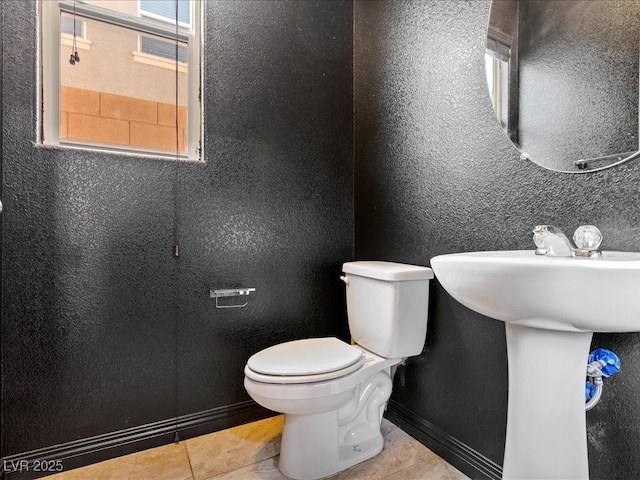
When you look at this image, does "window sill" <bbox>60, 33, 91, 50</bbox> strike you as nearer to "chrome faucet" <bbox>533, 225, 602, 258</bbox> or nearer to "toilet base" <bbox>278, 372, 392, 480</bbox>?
"toilet base" <bbox>278, 372, 392, 480</bbox>

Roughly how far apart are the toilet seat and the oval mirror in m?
0.95

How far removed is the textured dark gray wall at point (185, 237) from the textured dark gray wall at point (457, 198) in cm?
26

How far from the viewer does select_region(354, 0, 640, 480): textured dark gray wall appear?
3.33 feet

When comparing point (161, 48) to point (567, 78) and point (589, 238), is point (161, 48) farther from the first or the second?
point (589, 238)

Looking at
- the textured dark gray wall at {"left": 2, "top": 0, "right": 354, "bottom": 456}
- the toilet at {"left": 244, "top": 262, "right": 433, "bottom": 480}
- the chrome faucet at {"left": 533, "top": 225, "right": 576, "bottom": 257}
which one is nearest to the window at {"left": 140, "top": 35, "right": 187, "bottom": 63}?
the textured dark gray wall at {"left": 2, "top": 0, "right": 354, "bottom": 456}

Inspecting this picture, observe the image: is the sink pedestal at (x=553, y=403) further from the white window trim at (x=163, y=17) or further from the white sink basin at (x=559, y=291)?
the white window trim at (x=163, y=17)

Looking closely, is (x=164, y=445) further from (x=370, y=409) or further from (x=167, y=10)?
(x=167, y=10)

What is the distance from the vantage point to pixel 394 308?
146cm

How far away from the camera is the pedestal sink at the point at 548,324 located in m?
0.70

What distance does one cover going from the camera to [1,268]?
1.34 m

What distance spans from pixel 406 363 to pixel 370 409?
0.92 feet

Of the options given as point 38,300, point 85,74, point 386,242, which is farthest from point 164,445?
point 85,74

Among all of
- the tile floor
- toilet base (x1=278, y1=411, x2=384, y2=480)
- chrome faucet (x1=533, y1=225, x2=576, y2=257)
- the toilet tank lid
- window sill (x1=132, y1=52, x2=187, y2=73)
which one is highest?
window sill (x1=132, y1=52, x2=187, y2=73)

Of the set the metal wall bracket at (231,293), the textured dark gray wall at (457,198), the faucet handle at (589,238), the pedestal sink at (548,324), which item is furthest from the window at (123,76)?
the faucet handle at (589,238)
